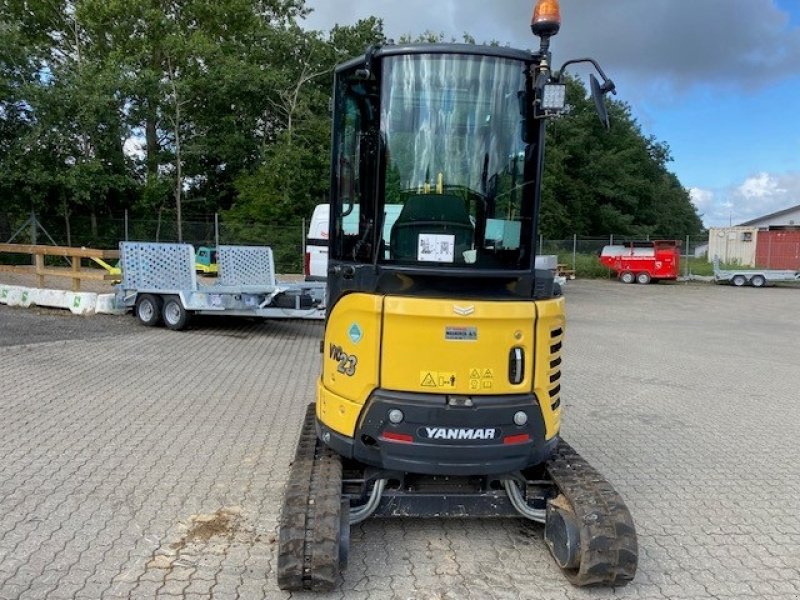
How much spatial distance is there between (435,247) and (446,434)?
3.23ft

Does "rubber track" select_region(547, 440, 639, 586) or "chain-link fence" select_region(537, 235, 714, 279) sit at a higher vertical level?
"chain-link fence" select_region(537, 235, 714, 279)

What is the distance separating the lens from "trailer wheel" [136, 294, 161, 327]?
464 inches

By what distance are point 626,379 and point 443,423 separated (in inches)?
251

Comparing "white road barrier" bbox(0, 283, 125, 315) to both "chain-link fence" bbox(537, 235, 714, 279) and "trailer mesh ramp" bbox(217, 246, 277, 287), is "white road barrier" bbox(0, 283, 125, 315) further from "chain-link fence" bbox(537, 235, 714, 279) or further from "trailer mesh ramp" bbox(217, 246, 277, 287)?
"chain-link fence" bbox(537, 235, 714, 279)

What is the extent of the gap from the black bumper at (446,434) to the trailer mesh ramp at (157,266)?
9.19 m

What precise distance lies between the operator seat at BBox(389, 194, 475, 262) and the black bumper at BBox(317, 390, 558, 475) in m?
0.77

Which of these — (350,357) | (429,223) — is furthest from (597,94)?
(350,357)

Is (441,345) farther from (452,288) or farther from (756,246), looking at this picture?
(756,246)

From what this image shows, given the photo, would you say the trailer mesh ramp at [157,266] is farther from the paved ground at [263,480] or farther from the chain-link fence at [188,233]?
the chain-link fence at [188,233]

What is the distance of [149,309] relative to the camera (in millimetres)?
11883

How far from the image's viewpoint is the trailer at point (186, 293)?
37.3 ft

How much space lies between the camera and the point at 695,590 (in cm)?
349

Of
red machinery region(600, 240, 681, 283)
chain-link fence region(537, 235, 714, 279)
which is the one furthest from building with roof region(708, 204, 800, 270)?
red machinery region(600, 240, 681, 283)

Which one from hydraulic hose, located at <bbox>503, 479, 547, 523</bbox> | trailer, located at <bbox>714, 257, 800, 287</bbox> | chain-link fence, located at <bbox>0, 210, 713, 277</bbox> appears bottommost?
hydraulic hose, located at <bbox>503, 479, 547, 523</bbox>
